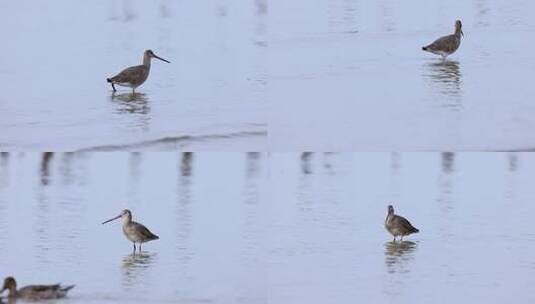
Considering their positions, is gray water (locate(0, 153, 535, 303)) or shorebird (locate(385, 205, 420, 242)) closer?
gray water (locate(0, 153, 535, 303))

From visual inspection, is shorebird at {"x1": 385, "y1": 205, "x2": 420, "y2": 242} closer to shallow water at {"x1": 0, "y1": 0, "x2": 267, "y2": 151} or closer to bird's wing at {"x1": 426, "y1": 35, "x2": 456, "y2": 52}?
shallow water at {"x1": 0, "y1": 0, "x2": 267, "y2": 151}

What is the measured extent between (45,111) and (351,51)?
5.72ft

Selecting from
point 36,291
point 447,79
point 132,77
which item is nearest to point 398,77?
point 447,79

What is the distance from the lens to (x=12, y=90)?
873 centimetres

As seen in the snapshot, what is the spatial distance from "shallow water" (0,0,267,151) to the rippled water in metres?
0.13

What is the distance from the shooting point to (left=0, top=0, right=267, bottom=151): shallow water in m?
8.41

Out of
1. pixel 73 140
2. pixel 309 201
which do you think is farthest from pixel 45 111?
pixel 309 201

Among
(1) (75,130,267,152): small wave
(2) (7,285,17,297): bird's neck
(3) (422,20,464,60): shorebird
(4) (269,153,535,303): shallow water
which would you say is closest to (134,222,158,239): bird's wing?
(1) (75,130,267,152): small wave

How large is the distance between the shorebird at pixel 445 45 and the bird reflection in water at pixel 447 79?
0.21 feet

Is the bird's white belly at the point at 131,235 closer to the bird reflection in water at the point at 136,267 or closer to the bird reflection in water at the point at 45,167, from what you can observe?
the bird reflection in water at the point at 136,267

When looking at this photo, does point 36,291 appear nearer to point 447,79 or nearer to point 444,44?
point 447,79

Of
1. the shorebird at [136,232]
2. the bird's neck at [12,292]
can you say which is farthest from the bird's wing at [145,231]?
the bird's neck at [12,292]

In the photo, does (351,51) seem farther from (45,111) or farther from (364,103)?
(45,111)

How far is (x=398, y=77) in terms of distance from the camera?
8789 millimetres
